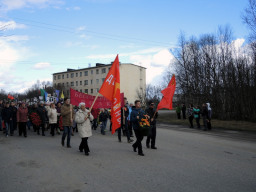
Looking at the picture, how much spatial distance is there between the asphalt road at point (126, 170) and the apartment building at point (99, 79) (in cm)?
5582

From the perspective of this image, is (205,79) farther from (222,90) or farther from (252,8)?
(252,8)

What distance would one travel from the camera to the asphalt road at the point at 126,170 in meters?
4.39

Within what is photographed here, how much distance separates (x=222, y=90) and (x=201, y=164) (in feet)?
66.5

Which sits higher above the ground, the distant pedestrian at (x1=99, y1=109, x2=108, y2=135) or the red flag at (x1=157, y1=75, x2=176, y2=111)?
the red flag at (x1=157, y1=75, x2=176, y2=111)

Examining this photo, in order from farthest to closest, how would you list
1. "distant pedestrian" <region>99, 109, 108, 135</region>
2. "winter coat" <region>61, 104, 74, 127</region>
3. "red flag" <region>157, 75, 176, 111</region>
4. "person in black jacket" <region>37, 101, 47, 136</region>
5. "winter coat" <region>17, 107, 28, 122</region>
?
1. "distant pedestrian" <region>99, 109, 108, 135</region>
2. "person in black jacket" <region>37, 101, 47, 136</region>
3. "winter coat" <region>17, 107, 28, 122</region>
4. "winter coat" <region>61, 104, 74, 127</region>
5. "red flag" <region>157, 75, 176, 111</region>

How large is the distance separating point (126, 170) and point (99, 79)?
234 feet

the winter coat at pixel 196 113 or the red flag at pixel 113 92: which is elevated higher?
the red flag at pixel 113 92

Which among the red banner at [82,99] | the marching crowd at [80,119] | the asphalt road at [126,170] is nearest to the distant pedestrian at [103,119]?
the marching crowd at [80,119]

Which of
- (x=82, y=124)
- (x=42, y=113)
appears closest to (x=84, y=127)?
(x=82, y=124)

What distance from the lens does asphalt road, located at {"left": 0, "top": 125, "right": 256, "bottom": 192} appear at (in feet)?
14.4

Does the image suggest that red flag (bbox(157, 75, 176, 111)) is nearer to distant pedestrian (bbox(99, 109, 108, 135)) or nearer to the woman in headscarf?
the woman in headscarf

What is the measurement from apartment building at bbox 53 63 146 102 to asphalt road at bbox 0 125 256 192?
55816 millimetres

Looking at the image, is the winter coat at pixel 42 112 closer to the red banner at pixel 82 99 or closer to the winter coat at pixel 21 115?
the winter coat at pixel 21 115

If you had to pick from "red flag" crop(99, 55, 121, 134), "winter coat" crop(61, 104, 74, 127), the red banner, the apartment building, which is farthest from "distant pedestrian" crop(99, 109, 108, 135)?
the apartment building
